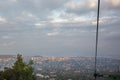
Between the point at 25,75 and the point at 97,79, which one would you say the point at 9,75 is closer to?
the point at 25,75

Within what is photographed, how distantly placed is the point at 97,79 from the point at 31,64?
1988 cm

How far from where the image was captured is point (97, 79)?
912 centimetres

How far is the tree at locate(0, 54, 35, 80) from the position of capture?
27.4m

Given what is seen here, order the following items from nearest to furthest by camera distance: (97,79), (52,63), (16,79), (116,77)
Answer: (116,77)
(97,79)
(16,79)
(52,63)

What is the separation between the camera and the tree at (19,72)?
89.9 feet

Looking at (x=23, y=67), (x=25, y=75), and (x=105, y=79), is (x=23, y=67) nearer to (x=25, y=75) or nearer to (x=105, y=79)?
(x=25, y=75)

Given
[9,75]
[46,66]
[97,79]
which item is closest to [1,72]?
[9,75]

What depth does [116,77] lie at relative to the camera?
8.41 metres

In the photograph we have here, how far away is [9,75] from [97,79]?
62.4 feet

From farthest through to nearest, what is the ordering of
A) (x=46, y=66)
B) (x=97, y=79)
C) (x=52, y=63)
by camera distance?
(x=52, y=63), (x=46, y=66), (x=97, y=79)

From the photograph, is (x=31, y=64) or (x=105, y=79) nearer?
(x=105, y=79)

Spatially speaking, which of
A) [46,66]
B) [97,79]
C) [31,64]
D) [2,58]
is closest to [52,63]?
[46,66]

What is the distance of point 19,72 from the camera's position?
1091 inches

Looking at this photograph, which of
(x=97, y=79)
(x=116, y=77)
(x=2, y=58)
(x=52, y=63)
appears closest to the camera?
(x=116, y=77)
